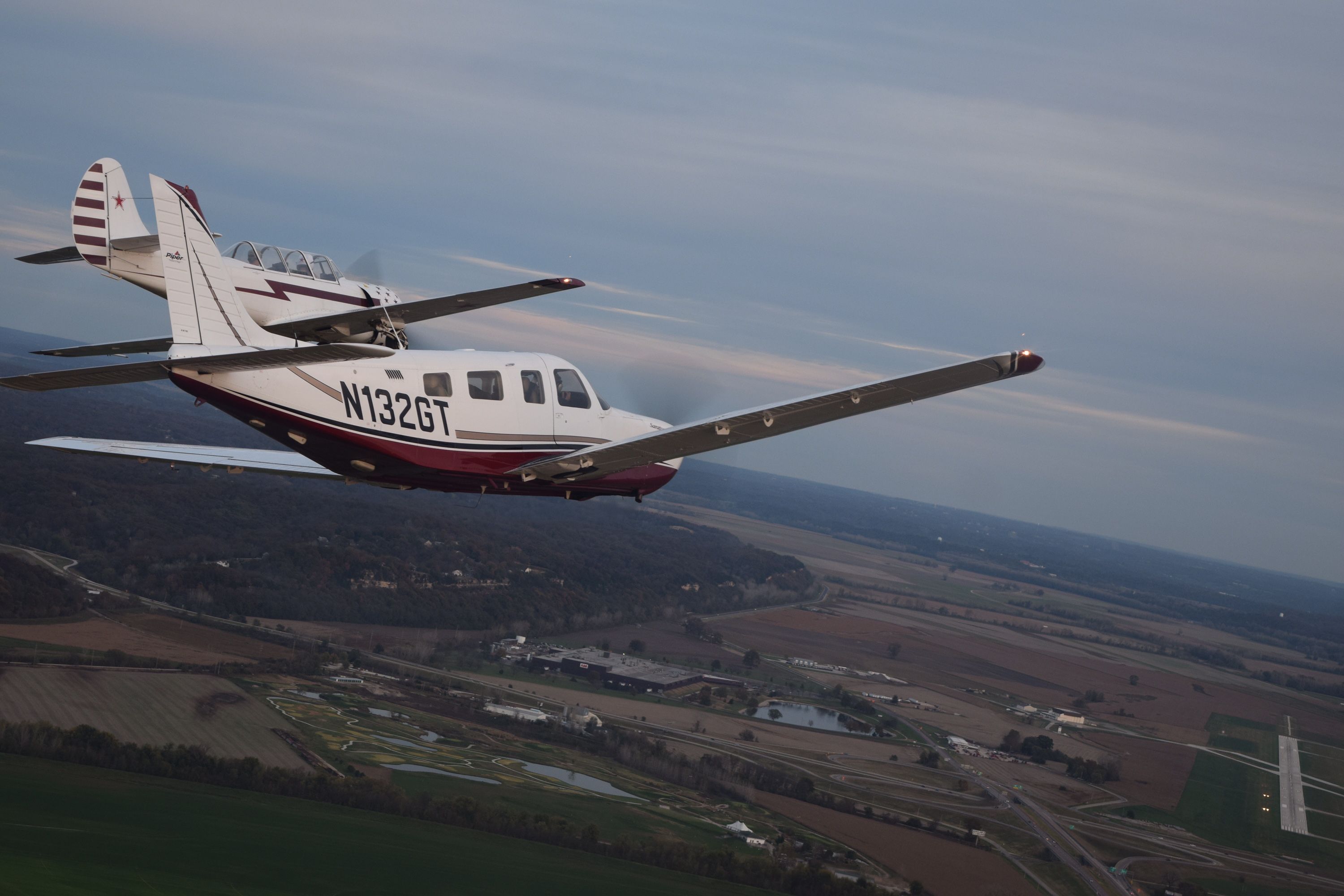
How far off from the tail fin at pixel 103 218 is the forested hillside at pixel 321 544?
5879 centimetres

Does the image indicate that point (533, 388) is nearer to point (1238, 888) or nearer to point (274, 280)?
point (274, 280)

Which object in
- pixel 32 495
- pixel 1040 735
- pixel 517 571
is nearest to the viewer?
pixel 1040 735

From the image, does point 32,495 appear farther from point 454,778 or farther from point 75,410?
point 454,778

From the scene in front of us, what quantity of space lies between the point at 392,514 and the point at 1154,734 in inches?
2686

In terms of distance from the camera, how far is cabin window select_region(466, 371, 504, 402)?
13.2 metres

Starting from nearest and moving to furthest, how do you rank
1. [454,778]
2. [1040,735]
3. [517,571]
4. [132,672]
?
[454,778]
[132,672]
[1040,735]
[517,571]

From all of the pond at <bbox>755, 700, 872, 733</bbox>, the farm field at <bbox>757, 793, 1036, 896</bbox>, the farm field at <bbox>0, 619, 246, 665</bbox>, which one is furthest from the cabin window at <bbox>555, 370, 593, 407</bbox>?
the farm field at <bbox>0, 619, 246, 665</bbox>

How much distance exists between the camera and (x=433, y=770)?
166 ft

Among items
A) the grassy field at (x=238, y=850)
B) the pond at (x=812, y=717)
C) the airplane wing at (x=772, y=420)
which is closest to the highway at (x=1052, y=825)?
the pond at (x=812, y=717)

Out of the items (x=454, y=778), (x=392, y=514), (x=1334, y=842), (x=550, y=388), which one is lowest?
(x=454, y=778)

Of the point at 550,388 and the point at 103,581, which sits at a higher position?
the point at 550,388

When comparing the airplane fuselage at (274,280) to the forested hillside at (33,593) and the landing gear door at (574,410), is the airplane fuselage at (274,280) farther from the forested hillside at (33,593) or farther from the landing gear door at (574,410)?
the forested hillside at (33,593)

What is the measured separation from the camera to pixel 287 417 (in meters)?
12.0

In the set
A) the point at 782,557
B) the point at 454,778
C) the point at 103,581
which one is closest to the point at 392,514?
the point at 103,581
